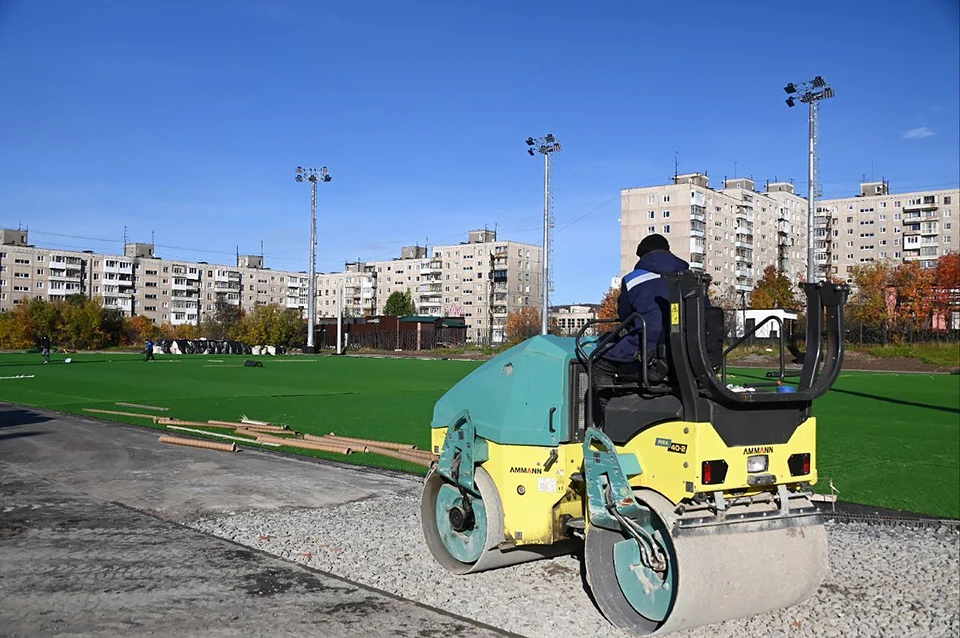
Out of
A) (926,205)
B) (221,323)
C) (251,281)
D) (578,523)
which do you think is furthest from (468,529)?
(251,281)

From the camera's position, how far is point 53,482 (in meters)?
10.8

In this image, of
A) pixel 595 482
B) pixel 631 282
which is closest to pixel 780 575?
pixel 595 482

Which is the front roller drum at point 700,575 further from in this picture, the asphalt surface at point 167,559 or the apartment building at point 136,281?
the apartment building at point 136,281

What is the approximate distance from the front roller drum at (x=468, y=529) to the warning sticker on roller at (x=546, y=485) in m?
0.40

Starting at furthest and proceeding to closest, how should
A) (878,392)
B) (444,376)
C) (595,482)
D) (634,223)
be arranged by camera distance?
(634,223) → (444,376) → (878,392) → (595,482)

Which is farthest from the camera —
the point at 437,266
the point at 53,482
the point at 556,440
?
the point at 437,266

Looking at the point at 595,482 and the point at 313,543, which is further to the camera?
the point at 313,543

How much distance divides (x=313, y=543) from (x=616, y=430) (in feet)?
12.0

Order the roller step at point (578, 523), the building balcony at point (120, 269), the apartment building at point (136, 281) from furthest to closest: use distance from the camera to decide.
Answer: the building balcony at point (120, 269) < the apartment building at point (136, 281) < the roller step at point (578, 523)

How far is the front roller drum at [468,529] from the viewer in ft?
20.0

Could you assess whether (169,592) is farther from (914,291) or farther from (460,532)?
(914,291)

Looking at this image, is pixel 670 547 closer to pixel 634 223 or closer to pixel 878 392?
pixel 878 392

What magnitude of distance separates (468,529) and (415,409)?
52.6 feet

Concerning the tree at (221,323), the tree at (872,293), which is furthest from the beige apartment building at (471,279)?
the tree at (872,293)
